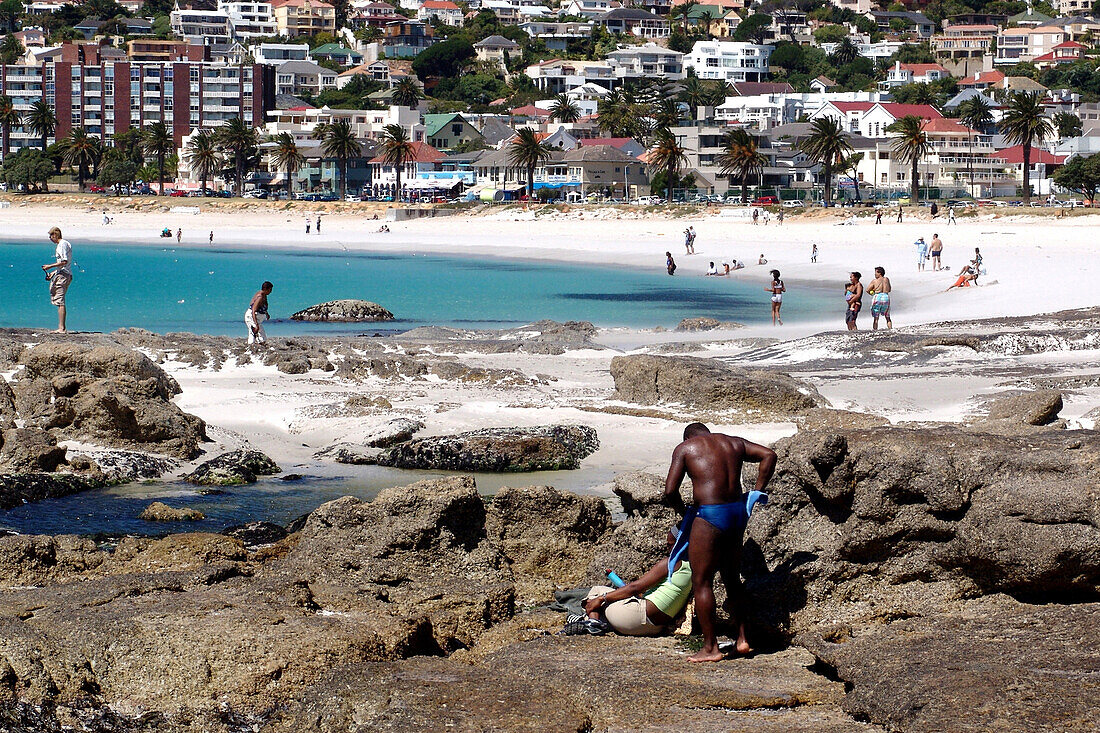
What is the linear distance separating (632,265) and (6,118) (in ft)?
323

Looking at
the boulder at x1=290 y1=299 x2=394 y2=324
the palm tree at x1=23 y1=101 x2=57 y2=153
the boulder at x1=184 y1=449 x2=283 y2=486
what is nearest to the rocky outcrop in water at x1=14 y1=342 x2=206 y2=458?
the boulder at x1=184 y1=449 x2=283 y2=486

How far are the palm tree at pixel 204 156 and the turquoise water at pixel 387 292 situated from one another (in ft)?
156

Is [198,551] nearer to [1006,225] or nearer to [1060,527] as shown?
[1060,527]

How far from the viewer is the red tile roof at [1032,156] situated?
109 metres

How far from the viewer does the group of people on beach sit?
6.86 m

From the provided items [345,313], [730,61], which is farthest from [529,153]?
[730,61]

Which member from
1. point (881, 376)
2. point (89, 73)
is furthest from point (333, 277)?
point (89, 73)

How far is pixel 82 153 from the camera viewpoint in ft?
392

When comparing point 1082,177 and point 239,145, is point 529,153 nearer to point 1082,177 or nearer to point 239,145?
point 239,145

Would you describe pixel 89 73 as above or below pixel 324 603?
above

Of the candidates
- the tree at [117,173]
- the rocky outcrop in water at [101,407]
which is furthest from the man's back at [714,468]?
the tree at [117,173]

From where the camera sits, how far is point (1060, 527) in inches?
264

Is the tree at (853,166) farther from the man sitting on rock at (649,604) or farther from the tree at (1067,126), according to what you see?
the man sitting on rock at (649,604)

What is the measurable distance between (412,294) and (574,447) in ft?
109
